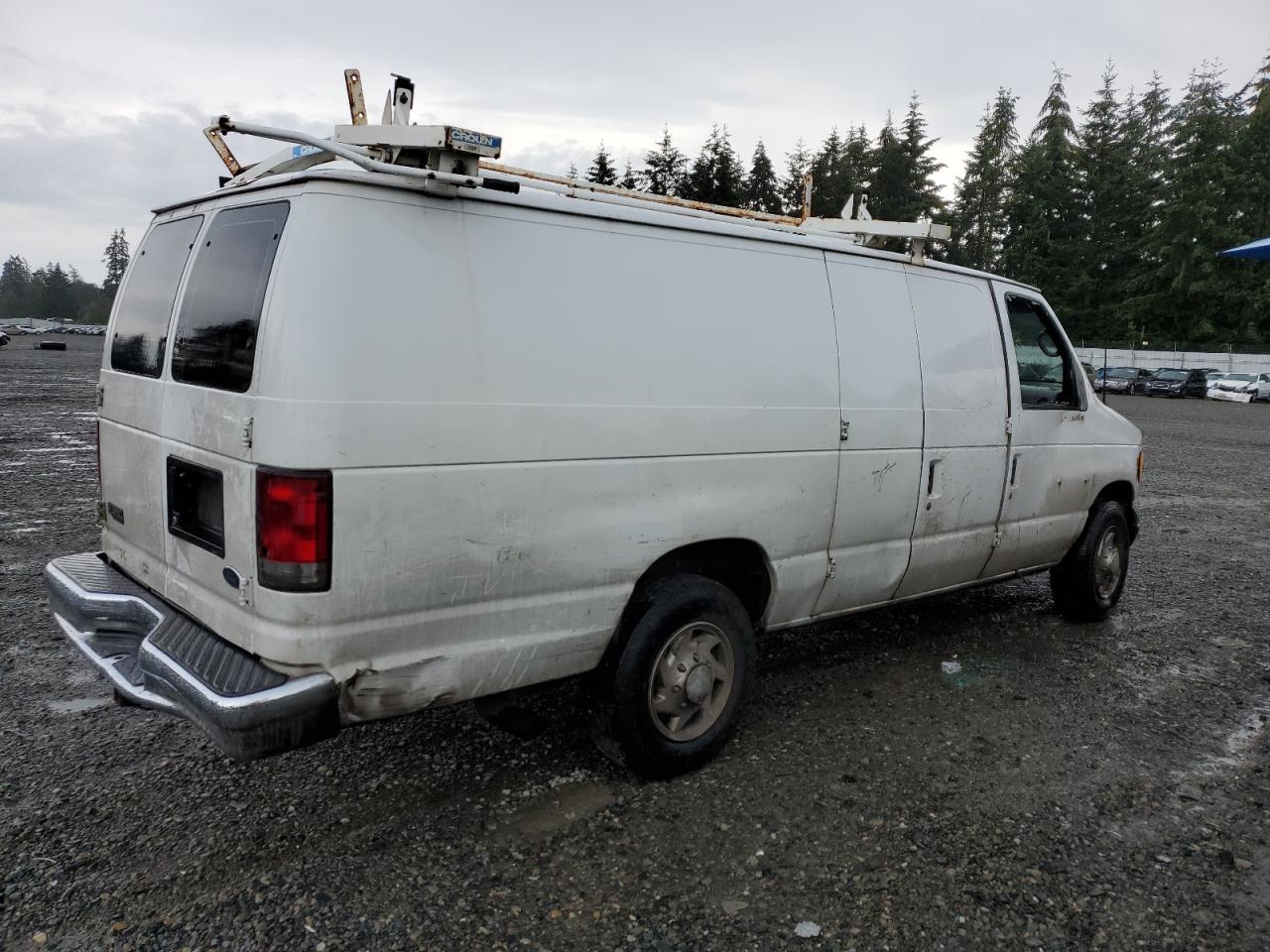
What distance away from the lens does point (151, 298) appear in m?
3.59

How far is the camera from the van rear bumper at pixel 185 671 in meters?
2.66

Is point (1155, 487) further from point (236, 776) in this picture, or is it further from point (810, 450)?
point (236, 776)

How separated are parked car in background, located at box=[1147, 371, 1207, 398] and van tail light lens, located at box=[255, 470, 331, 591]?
141 ft

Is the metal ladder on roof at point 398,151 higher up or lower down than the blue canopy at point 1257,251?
lower down

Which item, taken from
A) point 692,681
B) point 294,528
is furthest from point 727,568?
point 294,528

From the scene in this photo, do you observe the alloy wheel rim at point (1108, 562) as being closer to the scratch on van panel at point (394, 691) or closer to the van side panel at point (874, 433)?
the van side panel at point (874, 433)

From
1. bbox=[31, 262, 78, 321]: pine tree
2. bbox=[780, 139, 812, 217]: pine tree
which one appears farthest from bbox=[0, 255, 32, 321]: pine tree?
bbox=[780, 139, 812, 217]: pine tree

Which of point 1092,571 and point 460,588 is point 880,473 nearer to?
point 460,588

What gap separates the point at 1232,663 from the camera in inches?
203

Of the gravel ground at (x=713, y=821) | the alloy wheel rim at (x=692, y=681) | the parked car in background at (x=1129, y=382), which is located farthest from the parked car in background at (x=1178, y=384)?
the alloy wheel rim at (x=692, y=681)

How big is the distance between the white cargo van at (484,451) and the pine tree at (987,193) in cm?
6449

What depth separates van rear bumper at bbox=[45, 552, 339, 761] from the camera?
8.73 ft

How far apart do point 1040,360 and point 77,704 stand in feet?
17.0

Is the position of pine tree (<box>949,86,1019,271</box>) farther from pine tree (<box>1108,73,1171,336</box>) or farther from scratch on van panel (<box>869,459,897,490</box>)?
scratch on van panel (<box>869,459,897,490</box>)
